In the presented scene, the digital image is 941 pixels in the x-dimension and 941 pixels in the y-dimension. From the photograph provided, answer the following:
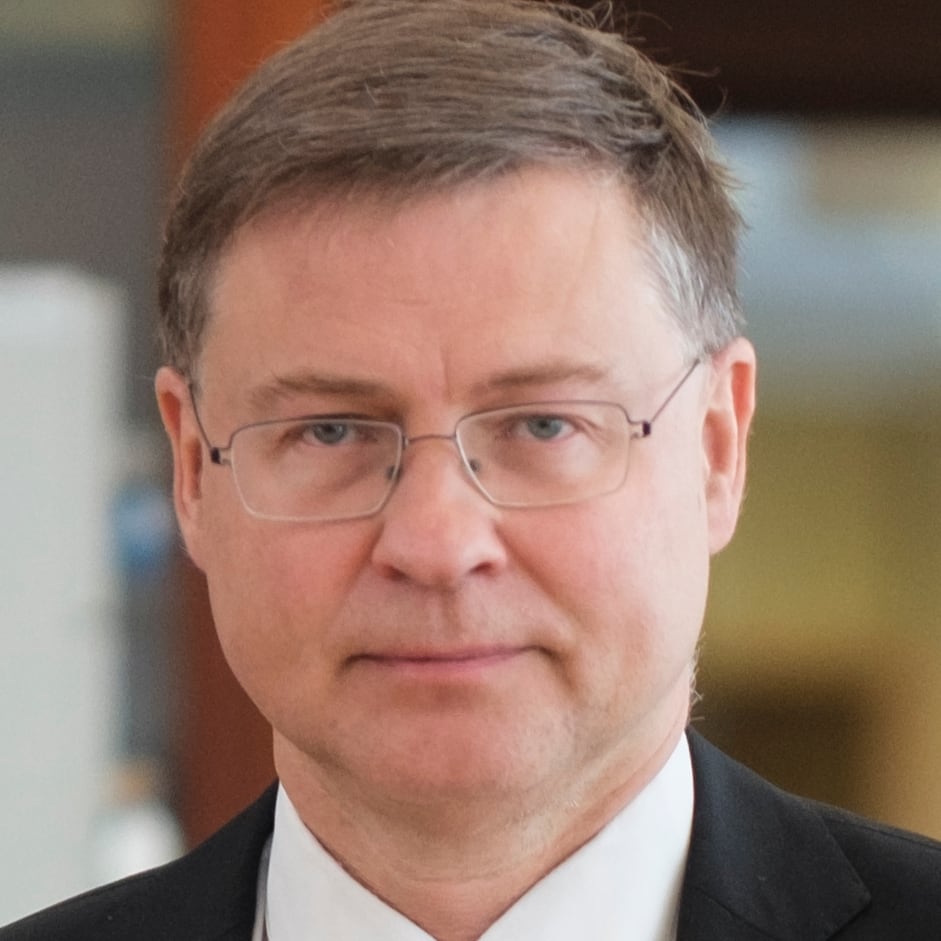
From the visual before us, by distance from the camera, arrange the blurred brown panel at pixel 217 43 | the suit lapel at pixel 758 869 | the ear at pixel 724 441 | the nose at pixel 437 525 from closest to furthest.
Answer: the nose at pixel 437 525 < the suit lapel at pixel 758 869 < the ear at pixel 724 441 < the blurred brown panel at pixel 217 43

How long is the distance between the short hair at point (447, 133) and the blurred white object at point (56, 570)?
111cm

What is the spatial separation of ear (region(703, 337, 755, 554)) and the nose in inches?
9.8

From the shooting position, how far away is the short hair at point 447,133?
1.38 meters

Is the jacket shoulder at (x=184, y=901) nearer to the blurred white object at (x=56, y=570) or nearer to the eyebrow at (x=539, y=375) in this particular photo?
the eyebrow at (x=539, y=375)

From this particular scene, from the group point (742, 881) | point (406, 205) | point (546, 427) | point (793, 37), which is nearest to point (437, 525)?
point (546, 427)

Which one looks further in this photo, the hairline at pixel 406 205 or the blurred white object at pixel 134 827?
the blurred white object at pixel 134 827

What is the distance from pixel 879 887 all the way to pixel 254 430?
60 centimetres

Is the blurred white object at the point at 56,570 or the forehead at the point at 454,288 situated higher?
the forehead at the point at 454,288

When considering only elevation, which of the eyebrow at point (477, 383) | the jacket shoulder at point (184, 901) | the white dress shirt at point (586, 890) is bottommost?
the jacket shoulder at point (184, 901)

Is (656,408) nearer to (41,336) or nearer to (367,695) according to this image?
(367,695)

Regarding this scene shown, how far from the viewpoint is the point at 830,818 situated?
150 cm

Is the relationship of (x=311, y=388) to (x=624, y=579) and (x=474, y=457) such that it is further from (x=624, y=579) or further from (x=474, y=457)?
(x=624, y=579)

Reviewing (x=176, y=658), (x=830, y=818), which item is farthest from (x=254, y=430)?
(x=176, y=658)

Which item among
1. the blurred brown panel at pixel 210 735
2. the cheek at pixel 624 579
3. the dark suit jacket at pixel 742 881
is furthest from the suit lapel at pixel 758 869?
the blurred brown panel at pixel 210 735
